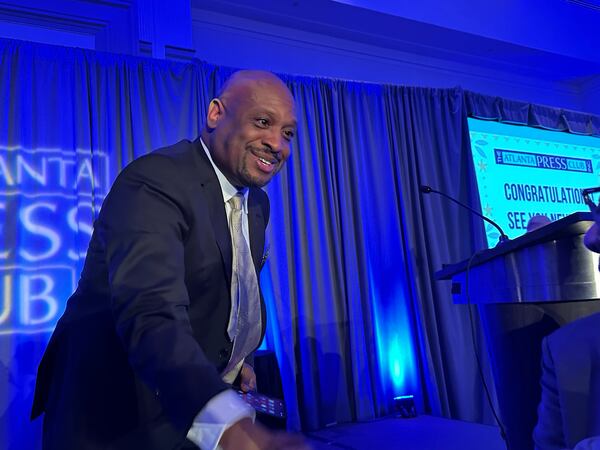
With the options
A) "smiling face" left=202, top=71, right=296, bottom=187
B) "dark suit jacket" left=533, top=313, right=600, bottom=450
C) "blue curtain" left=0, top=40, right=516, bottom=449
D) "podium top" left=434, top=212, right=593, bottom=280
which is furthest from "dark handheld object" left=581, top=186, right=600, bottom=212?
"blue curtain" left=0, top=40, right=516, bottom=449

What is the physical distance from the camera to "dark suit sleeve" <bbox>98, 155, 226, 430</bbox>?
0.73 m

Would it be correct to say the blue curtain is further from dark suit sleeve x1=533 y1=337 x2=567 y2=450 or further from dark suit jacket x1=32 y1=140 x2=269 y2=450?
dark suit sleeve x1=533 y1=337 x2=567 y2=450

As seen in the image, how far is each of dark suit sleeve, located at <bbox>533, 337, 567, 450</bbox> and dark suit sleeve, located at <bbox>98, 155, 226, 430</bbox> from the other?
65cm

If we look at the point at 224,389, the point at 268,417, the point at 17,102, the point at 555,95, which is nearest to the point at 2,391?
the point at 17,102

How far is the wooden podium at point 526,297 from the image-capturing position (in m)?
1.63

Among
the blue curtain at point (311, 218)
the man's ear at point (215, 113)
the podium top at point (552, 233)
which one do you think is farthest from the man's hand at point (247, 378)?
the blue curtain at point (311, 218)

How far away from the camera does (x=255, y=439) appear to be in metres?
0.66

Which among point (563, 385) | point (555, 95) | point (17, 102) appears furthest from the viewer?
point (555, 95)

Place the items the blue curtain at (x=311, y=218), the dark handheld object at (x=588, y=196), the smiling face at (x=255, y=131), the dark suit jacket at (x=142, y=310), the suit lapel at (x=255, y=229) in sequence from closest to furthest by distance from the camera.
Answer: the dark suit jacket at (x=142, y=310), the dark handheld object at (x=588, y=196), the smiling face at (x=255, y=131), the suit lapel at (x=255, y=229), the blue curtain at (x=311, y=218)

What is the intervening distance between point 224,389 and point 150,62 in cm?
333

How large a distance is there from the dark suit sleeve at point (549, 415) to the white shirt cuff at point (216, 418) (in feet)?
2.05

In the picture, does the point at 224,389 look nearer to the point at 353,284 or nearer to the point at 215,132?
the point at 215,132

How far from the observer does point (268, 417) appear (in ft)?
3.71

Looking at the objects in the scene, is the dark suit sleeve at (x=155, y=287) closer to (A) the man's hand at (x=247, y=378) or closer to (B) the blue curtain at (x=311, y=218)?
(A) the man's hand at (x=247, y=378)
